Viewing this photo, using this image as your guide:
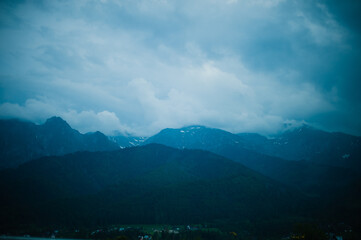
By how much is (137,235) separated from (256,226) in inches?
3853

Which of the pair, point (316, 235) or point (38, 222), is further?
point (38, 222)

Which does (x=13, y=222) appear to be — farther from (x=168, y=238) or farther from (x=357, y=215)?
(x=357, y=215)

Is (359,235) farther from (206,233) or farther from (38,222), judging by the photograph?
(38,222)

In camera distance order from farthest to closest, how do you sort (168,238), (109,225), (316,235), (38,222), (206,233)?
1. (109,225)
2. (38,222)
3. (206,233)
4. (168,238)
5. (316,235)

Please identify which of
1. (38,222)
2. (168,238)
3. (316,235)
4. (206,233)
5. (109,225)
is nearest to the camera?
(316,235)

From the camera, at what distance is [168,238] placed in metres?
155

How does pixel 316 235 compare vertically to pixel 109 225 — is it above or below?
above

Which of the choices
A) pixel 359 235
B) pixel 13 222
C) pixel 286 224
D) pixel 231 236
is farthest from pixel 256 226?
pixel 13 222

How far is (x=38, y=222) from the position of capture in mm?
183250

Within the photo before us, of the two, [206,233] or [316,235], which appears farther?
[206,233]

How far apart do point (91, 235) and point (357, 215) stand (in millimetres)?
209178

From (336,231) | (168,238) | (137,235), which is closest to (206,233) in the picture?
(168,238)

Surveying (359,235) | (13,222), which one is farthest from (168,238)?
(359,235)

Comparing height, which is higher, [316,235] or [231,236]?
[316,235]
